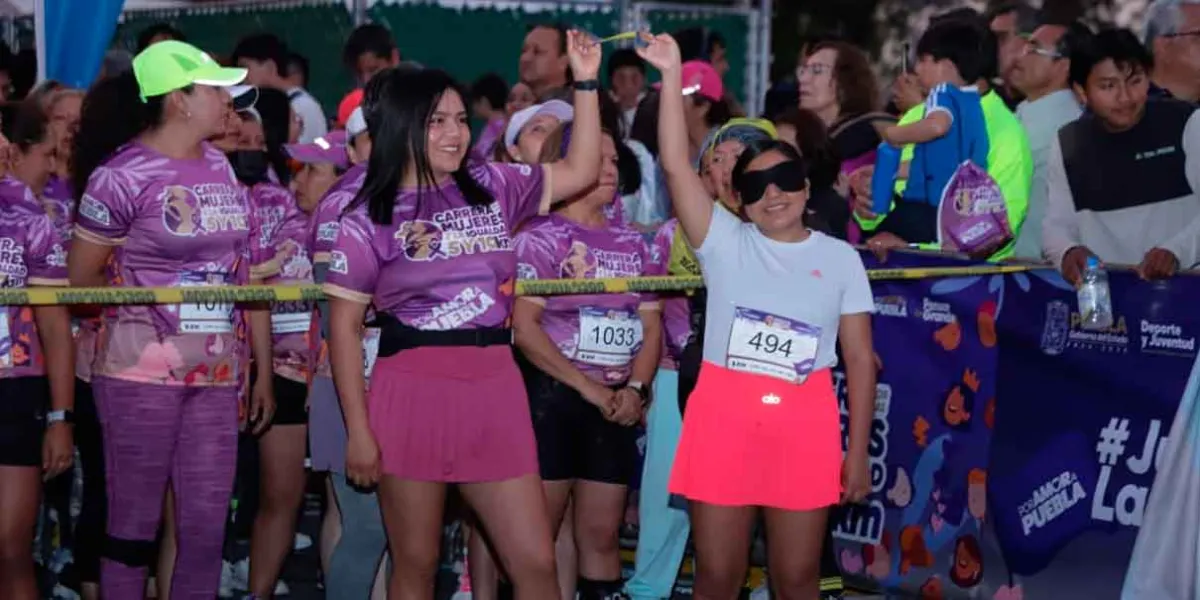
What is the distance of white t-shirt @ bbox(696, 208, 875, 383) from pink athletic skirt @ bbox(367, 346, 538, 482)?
0.85 meters

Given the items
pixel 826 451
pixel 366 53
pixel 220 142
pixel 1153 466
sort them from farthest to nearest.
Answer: pixel 366 53 < pixel 220 142 < pixel 1153 466 < pixel 826 451

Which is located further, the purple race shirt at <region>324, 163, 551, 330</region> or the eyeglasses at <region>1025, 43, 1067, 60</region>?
the eyeglasses at <region>1025, 43, 1067, 60</region>

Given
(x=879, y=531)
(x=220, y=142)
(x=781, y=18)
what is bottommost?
(x=879, y=531)

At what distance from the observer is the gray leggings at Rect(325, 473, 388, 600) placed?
23.2ft

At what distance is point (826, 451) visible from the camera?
6309 mm

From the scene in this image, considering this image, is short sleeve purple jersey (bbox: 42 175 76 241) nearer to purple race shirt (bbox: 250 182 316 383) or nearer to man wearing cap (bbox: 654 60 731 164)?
purple race shirt (bbox: 250 182 316 383)

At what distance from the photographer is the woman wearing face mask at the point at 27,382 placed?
6688mm

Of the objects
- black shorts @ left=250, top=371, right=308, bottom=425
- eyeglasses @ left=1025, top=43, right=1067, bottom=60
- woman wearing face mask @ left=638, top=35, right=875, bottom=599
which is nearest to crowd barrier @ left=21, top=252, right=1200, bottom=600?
woman wearing face mask @ left=638, top=35, right=875, bottom=599

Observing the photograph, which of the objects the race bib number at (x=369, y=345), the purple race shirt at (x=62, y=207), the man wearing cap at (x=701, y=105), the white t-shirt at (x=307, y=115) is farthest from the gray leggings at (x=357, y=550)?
the white t-shirt at (x=307, y=115)

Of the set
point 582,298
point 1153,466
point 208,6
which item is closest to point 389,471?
point 582,298

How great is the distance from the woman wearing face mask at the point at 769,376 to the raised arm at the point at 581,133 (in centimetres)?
23

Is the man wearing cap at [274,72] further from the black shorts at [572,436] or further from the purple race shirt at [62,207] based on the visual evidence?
the black shorts at [572,436]

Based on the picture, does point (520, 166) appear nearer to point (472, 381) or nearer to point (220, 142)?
point (472, 381)

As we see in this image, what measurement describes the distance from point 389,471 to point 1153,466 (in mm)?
2968
